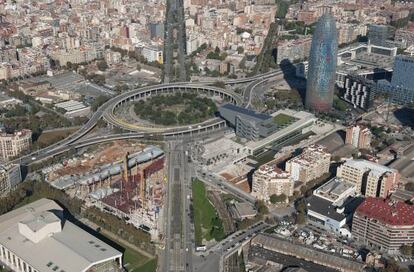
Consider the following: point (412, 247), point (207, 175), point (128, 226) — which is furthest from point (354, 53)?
point (128, 226)

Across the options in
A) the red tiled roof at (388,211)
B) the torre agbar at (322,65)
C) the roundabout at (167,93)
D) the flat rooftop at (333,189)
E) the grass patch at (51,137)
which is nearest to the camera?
the red tiled roof at (388,211)

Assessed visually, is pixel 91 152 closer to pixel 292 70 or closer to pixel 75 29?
pixel 292 70

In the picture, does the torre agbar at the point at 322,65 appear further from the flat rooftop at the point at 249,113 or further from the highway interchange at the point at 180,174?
the flat rooftop at the point at 249,113

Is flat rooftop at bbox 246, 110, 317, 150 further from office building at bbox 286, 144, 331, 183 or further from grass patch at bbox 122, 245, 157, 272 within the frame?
grass patch at bbox 122, 245, 157, 272

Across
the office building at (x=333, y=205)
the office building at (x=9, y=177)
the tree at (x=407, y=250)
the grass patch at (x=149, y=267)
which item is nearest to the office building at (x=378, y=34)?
the office building at (x=333, y=205)

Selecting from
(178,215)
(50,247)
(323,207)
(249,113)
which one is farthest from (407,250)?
(50,247)

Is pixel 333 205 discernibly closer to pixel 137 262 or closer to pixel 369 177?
pixel 369 177

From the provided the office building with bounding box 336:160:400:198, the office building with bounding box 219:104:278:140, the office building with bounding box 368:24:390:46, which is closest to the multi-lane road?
the office building with bounding box 219:104:278:140
